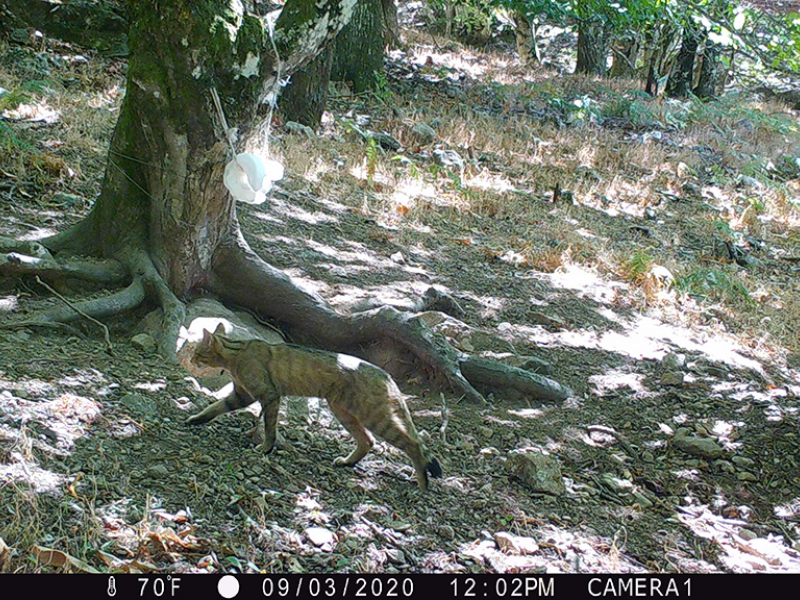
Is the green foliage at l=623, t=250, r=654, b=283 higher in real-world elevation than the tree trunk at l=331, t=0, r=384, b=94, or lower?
lower

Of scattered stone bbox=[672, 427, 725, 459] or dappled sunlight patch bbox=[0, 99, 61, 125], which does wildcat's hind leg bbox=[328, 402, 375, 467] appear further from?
dappled sunlight patch bbox=[0, 99, 61, 125]

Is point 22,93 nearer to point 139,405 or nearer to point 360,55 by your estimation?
point 360,55

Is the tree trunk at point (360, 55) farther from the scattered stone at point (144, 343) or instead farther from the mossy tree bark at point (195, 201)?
the scattered stone at point (144, 343)

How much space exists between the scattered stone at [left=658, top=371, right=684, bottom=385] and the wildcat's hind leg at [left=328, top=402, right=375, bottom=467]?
2.80 metres

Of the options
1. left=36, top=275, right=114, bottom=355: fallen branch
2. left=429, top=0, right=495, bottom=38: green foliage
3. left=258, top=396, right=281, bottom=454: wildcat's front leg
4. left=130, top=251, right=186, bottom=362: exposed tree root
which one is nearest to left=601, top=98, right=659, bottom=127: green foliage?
left=429, top=0, right=495, bottom=38: green foliage

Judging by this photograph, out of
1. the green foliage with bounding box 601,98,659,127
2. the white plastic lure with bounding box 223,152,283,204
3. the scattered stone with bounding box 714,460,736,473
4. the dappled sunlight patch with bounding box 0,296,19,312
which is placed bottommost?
the scattered stone with bounding box 714,460,736,473

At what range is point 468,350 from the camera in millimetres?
6617

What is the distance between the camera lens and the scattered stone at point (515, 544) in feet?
12.7

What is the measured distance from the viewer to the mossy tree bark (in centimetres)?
527

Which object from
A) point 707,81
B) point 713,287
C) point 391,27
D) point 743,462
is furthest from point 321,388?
point 707,81

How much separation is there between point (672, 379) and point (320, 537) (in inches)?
140
